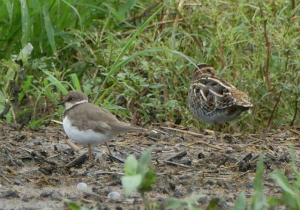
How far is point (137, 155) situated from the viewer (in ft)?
22.8

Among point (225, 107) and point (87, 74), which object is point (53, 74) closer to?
point (87, 74)

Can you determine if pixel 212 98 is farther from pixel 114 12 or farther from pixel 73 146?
pixel 73 146

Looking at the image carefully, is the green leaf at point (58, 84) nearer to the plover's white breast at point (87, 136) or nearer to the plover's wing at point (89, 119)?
the plover's wing at point (89, 119)

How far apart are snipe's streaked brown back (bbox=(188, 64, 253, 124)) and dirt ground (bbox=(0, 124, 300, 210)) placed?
0.77 m

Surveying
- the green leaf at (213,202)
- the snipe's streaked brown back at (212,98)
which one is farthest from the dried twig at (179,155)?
the green leaf at (213,202)

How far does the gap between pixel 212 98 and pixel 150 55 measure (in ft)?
2.95

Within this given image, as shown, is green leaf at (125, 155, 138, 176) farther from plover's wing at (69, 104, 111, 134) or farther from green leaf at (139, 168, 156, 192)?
plover's wing at (69, 104, 111, 134)

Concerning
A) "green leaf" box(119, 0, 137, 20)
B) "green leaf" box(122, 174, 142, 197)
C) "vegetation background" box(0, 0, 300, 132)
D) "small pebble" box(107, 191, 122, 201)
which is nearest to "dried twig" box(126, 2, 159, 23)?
"vegetation background" box(0, 0, 300, 132)

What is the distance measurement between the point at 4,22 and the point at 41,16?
0.42 m

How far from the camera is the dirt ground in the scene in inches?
213

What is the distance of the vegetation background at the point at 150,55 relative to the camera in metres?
8.71

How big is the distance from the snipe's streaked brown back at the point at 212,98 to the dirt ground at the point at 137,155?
77 centimetres

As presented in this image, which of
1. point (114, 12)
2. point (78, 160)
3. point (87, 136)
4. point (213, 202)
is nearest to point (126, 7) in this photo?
point (114, 12)

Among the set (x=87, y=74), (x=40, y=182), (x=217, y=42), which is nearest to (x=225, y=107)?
(x=217, y=42)
